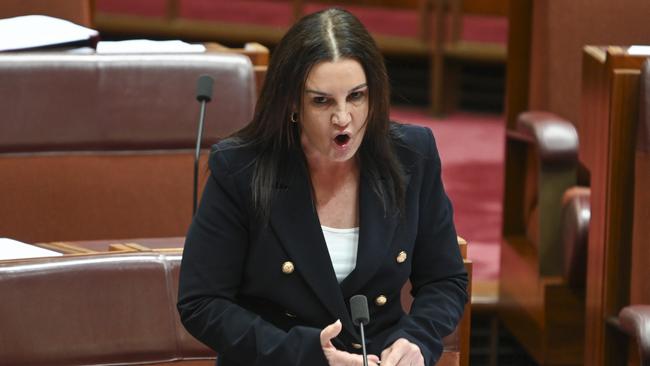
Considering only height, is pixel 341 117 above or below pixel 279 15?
above

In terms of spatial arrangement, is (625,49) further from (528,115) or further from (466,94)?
(466,94)

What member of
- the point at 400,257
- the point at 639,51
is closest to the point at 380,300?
the point at 400,257

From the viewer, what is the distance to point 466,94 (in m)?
2.26

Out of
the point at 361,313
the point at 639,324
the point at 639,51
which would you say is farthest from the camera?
the point at 639,51

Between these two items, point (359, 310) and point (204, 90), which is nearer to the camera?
point (359, 310)

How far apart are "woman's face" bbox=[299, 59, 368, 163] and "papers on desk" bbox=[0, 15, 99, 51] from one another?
1.78 feet

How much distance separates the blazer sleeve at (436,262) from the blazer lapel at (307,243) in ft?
0.15

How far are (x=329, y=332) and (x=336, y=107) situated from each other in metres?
0.11

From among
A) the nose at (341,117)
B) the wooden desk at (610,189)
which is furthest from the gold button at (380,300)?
the wooden desk at (610,189)

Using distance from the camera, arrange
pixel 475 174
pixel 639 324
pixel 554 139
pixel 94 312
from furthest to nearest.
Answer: pixel 475 174 < pixel 554 139 < pixel 639 324 < pixel 94 312

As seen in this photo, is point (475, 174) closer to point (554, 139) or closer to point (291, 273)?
point (554, 139)

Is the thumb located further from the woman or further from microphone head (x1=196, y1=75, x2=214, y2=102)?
microphone head (x1=196, y1=75, x2=214, y2=102)

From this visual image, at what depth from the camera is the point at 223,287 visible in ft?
2.15

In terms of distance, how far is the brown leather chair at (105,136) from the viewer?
1082 mm
